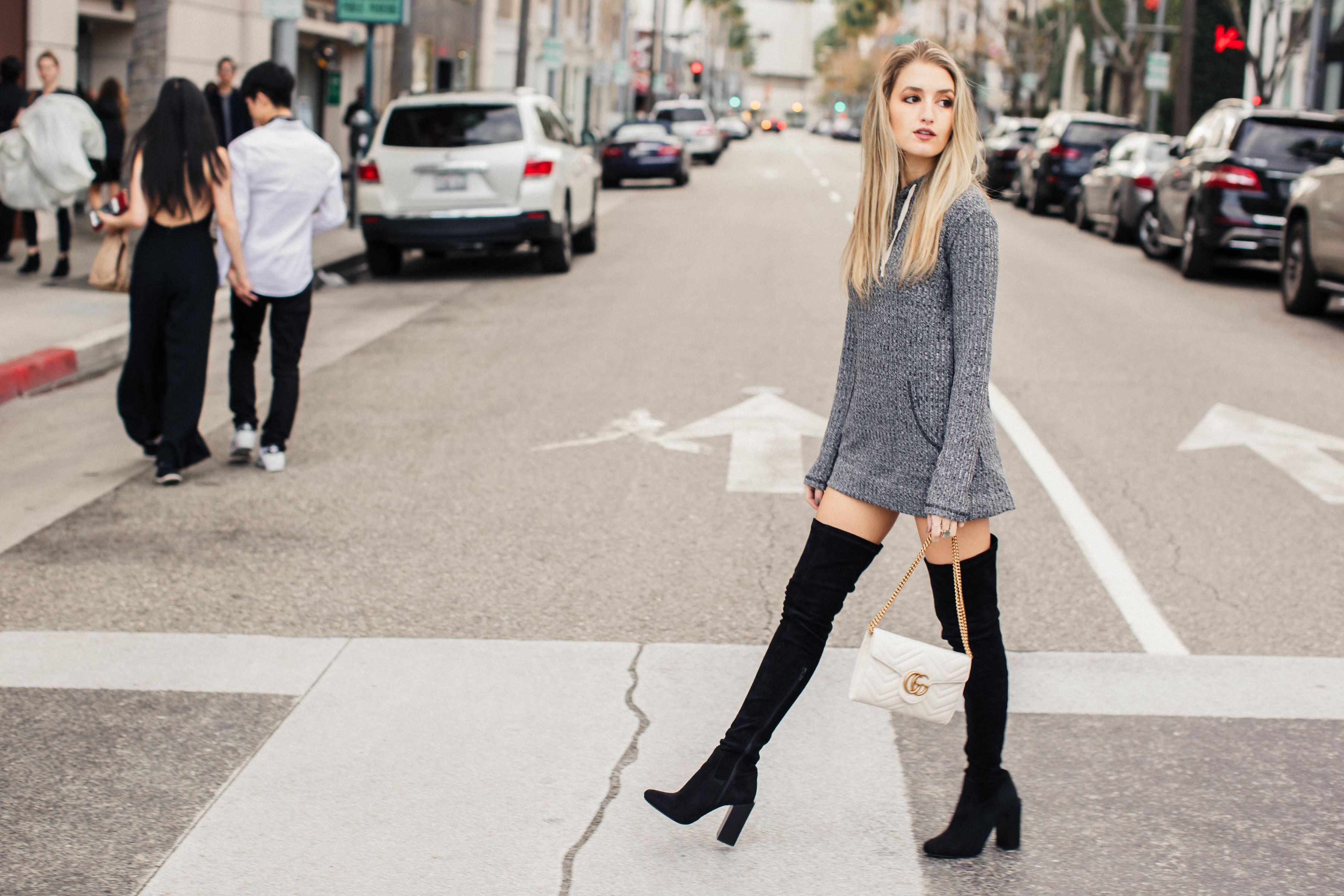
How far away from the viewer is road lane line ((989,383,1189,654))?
5.11 m

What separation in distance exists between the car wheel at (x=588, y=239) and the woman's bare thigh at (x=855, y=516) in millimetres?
14529

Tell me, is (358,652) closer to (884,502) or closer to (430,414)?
(884,502)

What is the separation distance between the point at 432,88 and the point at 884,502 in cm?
3553

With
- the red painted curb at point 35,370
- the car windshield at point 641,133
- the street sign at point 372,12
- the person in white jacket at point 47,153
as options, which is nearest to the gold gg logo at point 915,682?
the red painted curb at point 35,370

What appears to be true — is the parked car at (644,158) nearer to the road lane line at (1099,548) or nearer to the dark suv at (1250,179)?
the dark suv at (1250,179)

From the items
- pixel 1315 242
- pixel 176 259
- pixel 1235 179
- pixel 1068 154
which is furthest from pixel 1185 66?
pixel 176 259

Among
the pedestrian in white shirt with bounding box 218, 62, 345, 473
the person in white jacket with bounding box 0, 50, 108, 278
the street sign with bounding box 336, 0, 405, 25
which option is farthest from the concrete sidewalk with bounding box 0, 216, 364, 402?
the street sign with bounding box 336, 0, 405, 25

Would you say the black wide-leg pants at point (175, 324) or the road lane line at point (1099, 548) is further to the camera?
the black wide-leg pants at point (175, 324)

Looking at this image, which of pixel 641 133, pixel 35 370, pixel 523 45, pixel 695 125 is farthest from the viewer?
pixel 695 125

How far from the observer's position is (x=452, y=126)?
15.0 m

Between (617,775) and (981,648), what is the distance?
104 cm

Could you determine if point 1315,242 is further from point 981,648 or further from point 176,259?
point 981,648

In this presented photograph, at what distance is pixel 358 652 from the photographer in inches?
189

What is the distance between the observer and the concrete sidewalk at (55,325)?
9.31 meters
